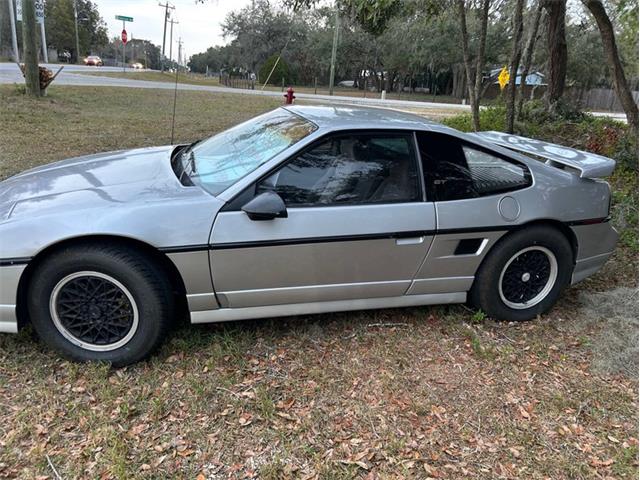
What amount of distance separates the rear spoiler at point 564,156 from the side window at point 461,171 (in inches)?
16.1

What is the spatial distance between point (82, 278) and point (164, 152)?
1330 mm

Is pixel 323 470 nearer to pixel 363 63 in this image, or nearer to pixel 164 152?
pixel 164 152

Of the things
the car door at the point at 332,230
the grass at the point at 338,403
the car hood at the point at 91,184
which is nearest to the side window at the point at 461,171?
the car door at the point at 332,230

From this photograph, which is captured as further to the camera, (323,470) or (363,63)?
(363,63)

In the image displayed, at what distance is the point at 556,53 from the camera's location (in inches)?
386

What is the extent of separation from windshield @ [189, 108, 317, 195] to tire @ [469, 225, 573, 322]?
1.53 metres

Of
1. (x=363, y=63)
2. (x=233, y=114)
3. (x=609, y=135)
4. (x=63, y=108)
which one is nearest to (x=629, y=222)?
(x=609, y=135)

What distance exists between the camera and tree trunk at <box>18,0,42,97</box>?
12.3 m

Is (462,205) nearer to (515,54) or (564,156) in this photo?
(564,156)

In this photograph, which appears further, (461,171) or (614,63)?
(614,63)

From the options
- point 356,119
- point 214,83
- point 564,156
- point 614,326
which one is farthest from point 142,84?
point 614,326

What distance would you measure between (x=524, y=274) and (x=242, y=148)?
2148mm

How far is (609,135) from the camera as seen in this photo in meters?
8.30

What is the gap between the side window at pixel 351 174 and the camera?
2855 millimetres
